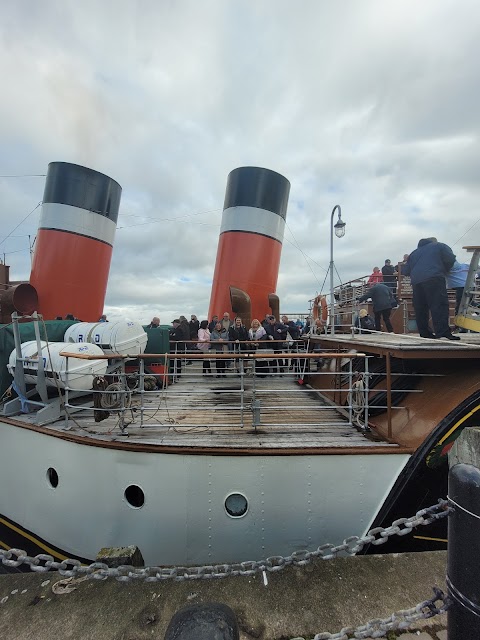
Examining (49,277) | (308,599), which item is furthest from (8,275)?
(308,599)

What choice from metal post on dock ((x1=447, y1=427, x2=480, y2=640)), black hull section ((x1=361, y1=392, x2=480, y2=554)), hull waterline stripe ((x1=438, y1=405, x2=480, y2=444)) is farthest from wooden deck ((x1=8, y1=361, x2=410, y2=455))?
metal post on dock ((x1=447, y1=427, x2=480, y2=640))

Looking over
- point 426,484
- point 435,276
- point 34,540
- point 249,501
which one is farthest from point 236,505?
point 435,276

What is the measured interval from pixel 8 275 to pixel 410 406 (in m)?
14.2

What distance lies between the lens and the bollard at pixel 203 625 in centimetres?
169

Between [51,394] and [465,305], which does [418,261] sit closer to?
[465,305]

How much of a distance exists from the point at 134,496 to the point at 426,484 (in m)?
2.94

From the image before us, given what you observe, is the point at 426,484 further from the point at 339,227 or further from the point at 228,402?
the point at 339,227

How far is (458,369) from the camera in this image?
3.99 meters

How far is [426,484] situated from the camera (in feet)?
11.8

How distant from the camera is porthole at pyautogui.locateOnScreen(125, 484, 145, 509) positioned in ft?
11.9

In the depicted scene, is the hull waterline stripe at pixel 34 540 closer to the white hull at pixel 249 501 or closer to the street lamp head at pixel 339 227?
the white hull at pixel 249 501

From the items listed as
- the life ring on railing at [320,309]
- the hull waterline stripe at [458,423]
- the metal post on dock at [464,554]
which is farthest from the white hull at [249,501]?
the life ring on railing at [320,309]

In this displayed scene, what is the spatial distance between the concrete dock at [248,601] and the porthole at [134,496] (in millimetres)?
850

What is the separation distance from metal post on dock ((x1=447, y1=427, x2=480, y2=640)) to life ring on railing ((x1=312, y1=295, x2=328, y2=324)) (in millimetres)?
7401
